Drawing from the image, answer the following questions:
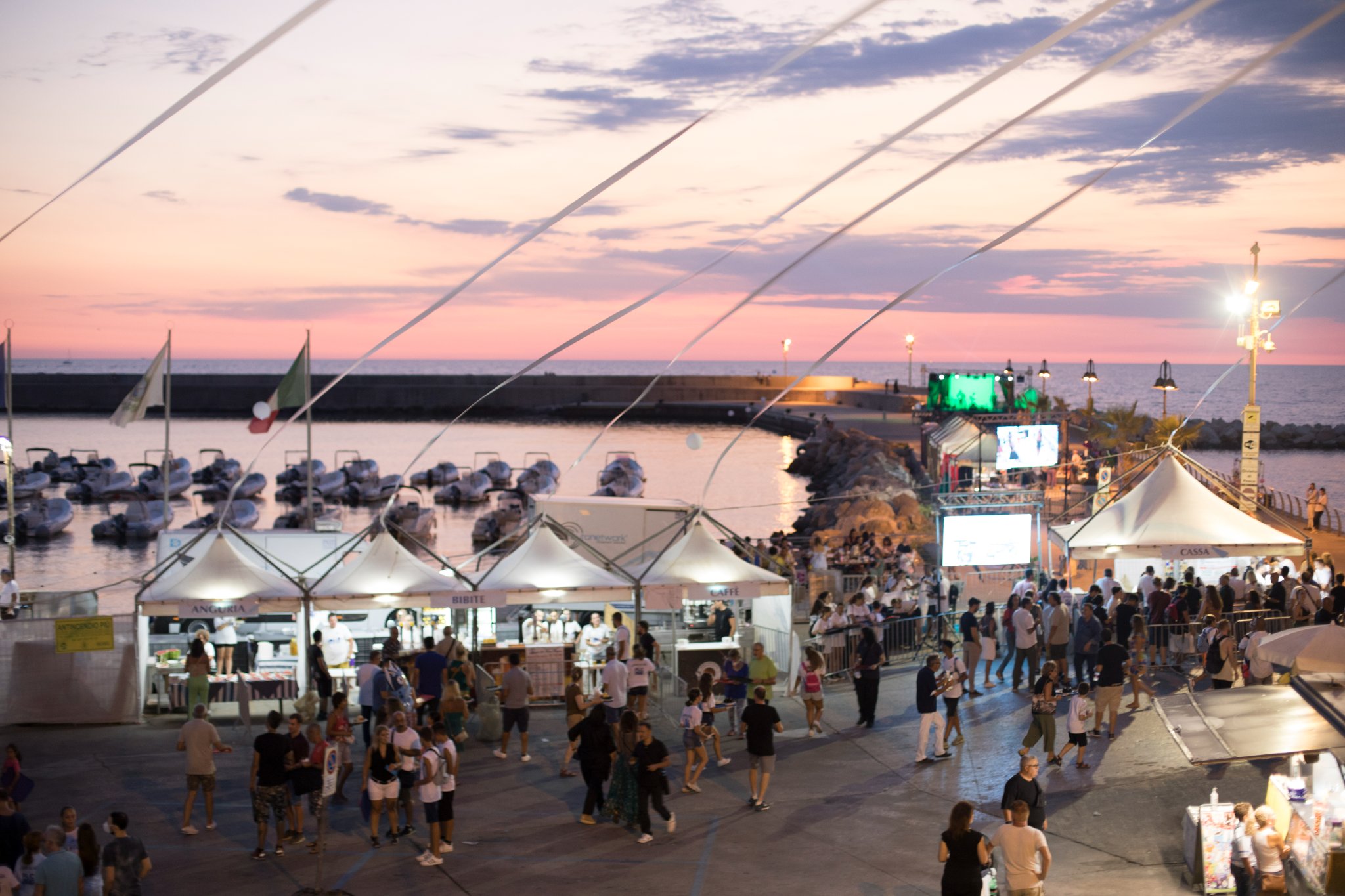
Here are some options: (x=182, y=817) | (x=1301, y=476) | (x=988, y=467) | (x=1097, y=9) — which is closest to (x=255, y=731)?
(x=182, y=817)

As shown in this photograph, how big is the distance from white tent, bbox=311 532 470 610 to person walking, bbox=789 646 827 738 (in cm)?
527

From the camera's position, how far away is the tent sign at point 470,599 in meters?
17.8

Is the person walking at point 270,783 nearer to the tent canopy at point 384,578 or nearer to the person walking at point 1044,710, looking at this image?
the tent canopy at point 384,578

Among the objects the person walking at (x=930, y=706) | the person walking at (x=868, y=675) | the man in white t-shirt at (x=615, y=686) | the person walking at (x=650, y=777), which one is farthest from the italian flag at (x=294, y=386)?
the person walking at (x=930, y=706)

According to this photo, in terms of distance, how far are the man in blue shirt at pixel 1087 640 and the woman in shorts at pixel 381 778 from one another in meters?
10.3

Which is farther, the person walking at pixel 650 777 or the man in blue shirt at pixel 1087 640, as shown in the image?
the man in blue shirt at pixel 1087 640

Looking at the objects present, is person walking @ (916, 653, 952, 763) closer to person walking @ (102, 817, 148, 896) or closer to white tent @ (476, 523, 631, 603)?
white tent @ (476, 523, 631, 603)

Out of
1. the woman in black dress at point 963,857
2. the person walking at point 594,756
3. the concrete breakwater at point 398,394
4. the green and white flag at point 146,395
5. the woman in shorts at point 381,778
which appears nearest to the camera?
the woman in black dress at point 963,857

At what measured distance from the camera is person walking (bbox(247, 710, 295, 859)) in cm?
1209

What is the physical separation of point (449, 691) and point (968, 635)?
25.2 feet

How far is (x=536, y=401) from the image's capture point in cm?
14162

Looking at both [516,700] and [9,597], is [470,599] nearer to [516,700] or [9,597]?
[516,700]

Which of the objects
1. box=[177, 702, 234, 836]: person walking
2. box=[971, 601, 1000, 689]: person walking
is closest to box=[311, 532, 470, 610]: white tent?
box=[177, 702, 234, 836]: person walking

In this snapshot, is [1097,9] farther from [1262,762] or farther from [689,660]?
[689,660]
